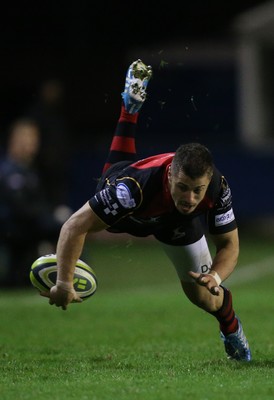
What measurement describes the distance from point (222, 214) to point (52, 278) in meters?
1.35

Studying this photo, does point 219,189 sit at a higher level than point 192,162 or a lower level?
lower

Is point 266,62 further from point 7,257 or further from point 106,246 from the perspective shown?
point 7,257

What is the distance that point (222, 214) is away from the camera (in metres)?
8.50

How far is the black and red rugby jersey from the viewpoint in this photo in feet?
26.5

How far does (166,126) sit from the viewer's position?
21.7 meters

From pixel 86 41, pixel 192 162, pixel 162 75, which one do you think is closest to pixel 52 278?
pixel 192 162

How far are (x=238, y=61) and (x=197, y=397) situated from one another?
604 inches

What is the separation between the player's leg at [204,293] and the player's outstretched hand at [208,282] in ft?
2.28

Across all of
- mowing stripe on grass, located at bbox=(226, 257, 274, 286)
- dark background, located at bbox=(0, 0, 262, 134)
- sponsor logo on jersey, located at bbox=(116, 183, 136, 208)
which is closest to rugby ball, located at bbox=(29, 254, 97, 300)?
sponsor logo on jersey, located at bbox=(116, 183, 136, 208)

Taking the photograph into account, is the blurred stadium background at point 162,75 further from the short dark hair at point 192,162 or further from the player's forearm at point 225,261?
the short dark hair at point 192,162

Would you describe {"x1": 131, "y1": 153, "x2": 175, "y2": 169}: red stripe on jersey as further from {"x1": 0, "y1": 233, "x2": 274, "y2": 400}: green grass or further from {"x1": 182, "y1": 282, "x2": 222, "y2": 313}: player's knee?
{"x1": 0, "y1": 233, "x2": 274, "y2": 400}: green grass

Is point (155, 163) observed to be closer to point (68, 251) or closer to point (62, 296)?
point (68, 251)

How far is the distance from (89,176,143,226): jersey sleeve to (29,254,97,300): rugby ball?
0.82m

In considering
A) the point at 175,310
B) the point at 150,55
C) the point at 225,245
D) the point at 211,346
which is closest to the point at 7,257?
the point at 175,310
